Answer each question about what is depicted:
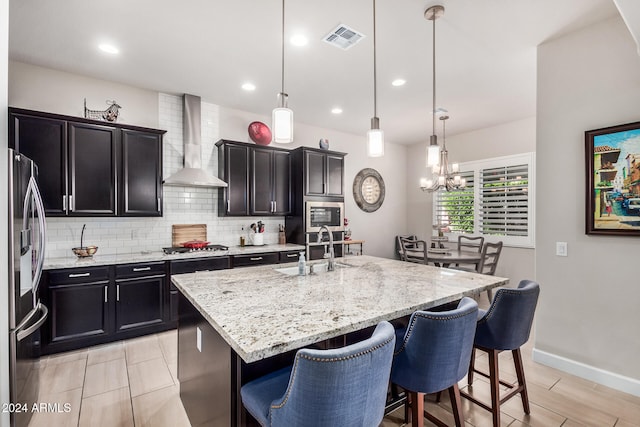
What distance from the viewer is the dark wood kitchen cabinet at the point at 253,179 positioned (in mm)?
4402

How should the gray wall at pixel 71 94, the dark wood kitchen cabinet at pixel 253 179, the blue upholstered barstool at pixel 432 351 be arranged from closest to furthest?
1. the blue upholstered barstool at pixel 432 351
2. the gray wall at pixel 71 94
3. the dark wood kitchen cabinet at pixel 253 179

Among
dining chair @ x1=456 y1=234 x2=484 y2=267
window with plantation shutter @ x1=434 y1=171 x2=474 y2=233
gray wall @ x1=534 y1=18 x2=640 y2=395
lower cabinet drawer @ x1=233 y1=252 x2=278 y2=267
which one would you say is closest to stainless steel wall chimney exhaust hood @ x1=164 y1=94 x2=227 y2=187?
lower cabinet drawer @ x1=233 y1=252 x2=278 y2=267

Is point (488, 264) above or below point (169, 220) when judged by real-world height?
below

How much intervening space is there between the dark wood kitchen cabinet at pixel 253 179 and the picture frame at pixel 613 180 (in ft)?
12.2

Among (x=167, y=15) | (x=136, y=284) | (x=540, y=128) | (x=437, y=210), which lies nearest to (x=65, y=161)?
(x=136, y=284)

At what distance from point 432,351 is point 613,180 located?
2318 mm

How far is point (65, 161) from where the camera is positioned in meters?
3.28

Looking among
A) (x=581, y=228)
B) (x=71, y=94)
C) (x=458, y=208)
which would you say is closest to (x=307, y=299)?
(x=581, y=228)

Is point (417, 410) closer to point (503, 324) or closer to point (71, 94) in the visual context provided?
point (503, 324)

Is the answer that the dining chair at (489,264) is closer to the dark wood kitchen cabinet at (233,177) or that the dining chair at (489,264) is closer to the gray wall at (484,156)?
the gray wall at (484,156)

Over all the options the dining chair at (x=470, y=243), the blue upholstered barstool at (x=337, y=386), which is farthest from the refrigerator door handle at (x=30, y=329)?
the dining chair at (x=470, y=243)

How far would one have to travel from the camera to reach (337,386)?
101cm

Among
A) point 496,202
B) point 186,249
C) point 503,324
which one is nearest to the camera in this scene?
point 503,324

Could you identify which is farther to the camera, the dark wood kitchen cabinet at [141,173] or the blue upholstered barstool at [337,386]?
the dark wood kitchen cabinet at [141,173]
